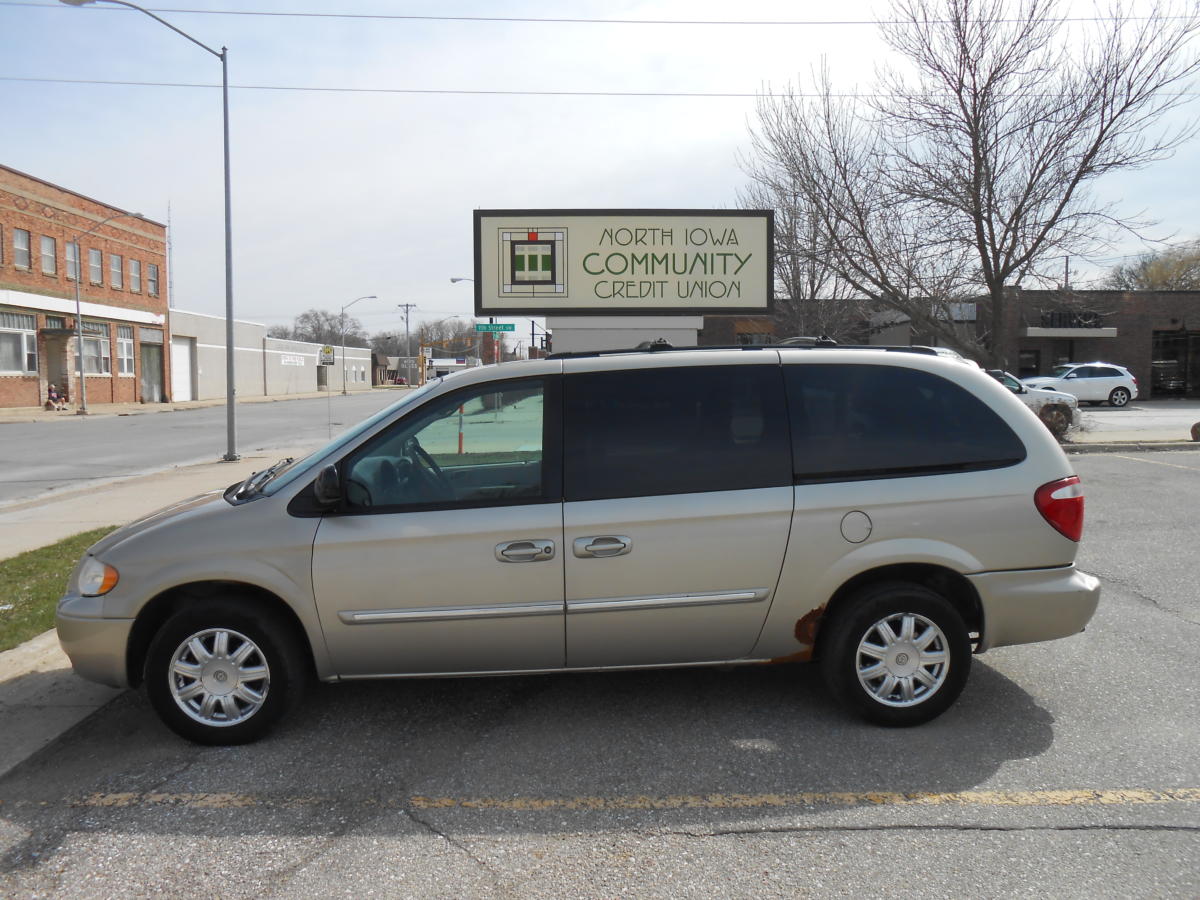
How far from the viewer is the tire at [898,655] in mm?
4262

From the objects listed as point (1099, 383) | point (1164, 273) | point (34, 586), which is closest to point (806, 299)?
point (1099, 383)

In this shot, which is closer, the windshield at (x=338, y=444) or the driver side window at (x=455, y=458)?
the driver side window at (x=455, y=458)

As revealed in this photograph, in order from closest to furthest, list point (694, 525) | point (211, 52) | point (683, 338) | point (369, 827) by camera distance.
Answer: point (369, 827)
point (694, 525)
point (683, 338)
point (211, 52)

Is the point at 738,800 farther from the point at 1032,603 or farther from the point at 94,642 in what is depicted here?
the point at 94,642

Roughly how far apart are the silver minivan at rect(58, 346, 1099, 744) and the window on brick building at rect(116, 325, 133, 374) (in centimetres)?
4710

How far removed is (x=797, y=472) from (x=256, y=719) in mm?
2778

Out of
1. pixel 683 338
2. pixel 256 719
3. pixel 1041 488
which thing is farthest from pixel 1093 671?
pixel 683 338

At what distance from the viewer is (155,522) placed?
4402mm

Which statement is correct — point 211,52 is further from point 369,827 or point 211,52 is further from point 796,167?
point 369,827

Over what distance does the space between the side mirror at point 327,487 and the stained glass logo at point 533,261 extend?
11248 millimetres

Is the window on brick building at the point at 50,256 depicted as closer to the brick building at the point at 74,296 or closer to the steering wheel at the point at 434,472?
the brick building at the point at 74,296

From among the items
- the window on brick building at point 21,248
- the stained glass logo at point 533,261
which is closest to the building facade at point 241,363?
the window on brick building at point 21,248

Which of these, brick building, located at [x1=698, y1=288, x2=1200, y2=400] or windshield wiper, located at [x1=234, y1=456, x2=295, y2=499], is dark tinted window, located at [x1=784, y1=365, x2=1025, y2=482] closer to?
windshield wiper, located at [x1=234, y1=456, x2=295, y2=499]

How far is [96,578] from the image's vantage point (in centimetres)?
426
